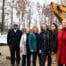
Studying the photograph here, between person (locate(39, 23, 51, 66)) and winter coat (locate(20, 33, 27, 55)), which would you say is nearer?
person (locate(39, 23, 51, 66))

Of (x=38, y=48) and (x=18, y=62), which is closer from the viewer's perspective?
(x=38, y=48)

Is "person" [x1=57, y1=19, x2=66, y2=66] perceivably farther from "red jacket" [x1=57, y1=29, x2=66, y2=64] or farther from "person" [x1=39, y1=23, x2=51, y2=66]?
"person" [x1=39, y1=23, x2=51, y2=66]

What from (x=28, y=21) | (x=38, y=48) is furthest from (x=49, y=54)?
(x=28, y=21)

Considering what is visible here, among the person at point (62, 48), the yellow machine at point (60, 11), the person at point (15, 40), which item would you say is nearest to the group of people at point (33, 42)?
the person at point (15, 40)

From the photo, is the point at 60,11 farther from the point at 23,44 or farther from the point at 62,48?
the point at 62,48

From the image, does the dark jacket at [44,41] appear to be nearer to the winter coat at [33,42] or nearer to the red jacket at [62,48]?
the winter coat at [33,42]

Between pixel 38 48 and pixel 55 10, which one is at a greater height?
pixel 55 10

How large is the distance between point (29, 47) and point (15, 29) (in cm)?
110

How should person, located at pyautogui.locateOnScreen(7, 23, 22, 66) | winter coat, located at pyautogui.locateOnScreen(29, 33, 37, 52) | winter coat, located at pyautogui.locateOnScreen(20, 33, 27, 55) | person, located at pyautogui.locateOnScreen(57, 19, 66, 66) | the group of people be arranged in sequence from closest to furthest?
1. person, located at pyautogui.locateOnScreen(57, 19, 66, 66)
2. the group of people
3. winter coat, located at pyautogui.locateOnScreen(29, 33, 37, 52)
4. winter coat, located at pyautogui.locateOnScreen(20, 33, 27, 55)
5. person, located at pyautogui.locateOnScreen(7, 23, 22, 66)

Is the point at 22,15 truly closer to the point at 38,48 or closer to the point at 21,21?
the point at 21,21

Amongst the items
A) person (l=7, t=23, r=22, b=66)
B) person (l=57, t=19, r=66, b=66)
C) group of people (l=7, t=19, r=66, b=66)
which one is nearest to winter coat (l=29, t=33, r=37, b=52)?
group of people (l=7, t=19, r=66, b=66)

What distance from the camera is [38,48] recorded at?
36.4 ft

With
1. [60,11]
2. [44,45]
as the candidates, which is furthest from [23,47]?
[60,11]

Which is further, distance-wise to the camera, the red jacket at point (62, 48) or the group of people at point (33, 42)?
the group of people at point (33, 42)
